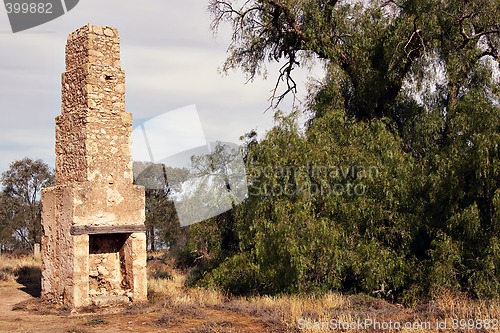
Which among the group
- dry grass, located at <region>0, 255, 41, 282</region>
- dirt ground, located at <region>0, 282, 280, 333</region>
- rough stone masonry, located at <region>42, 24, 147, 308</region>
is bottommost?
dirt ground, located at <region>0, 282, 280, 333</region>

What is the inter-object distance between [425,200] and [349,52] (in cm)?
548

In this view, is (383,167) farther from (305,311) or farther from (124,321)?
(124,321)

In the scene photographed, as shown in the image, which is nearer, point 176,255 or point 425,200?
point 425,200

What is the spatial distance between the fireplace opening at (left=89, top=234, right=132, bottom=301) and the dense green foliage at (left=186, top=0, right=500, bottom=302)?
8.52ft

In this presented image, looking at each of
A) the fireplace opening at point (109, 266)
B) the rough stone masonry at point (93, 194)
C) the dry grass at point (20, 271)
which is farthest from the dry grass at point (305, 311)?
the dry grass at point (20, 271)

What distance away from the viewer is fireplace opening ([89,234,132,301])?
14.0 metres

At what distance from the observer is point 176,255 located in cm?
2466

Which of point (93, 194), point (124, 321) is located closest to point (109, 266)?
point (93, 194)

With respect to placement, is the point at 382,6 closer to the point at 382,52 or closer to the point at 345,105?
the point at 382,52

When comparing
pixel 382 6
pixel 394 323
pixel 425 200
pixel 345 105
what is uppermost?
pixel 382 6

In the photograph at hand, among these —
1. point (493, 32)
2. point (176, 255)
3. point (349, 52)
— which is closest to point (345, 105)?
point (349, 52)

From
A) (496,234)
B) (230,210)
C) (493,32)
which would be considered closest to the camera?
(496,234)

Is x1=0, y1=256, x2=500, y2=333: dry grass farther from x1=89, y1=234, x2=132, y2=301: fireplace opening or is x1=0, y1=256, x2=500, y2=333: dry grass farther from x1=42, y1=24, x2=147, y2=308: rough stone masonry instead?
x1=42, y1=24, x2=147, y2=308: rough stone masonry

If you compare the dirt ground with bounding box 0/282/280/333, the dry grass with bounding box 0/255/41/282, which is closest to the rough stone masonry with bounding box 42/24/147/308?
the dirt ground with bounding box 0/282/280/333
